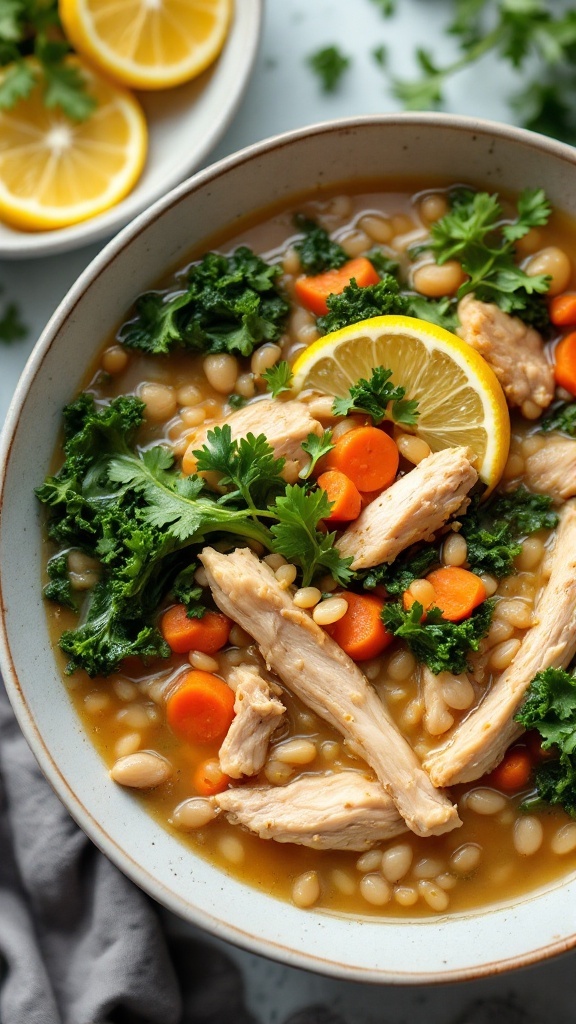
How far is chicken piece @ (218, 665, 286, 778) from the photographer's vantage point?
381cm

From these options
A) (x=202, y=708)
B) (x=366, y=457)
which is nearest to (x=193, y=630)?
(x=202, y=708)

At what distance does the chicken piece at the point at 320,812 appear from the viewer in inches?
149

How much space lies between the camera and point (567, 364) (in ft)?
13.5

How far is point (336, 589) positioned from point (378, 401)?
2.47ft

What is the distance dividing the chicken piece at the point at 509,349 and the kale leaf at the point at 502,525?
1.28 ft

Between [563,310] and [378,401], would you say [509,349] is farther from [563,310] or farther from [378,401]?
[378,401]

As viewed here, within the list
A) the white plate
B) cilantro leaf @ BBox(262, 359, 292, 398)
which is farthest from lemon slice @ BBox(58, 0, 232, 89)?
cilantro leaf @ BBox(262, 359, 292, 398)

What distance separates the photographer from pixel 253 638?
4020 millimetres

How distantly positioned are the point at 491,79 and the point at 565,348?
5.05 feet

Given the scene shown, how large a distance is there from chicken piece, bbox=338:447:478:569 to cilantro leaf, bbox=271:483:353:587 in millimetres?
87

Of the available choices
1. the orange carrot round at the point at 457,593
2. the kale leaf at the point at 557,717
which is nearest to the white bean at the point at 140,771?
the orange carrot round at the point at 457,593

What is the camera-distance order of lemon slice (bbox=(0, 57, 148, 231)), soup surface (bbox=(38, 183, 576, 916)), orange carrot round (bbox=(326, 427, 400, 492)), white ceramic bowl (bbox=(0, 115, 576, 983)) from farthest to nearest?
lemon slice (bbox=(0, 57, 148, 231)) → orange carrot round (bbox=(326, 427, 400, 492)) → soup surface (bbox=(38, 183, 576, 916)) → white ceramic bowl (bbox=(0, 115, 576, 983))

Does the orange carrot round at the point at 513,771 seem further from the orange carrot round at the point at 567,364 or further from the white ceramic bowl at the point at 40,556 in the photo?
the orange carrot round at the point at 567,364

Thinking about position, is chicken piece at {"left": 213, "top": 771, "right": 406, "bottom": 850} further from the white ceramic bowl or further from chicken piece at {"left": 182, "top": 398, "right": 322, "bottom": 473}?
chicken piece at {"left": 182, "top": 398, "right": 322, "bottom": 473}
